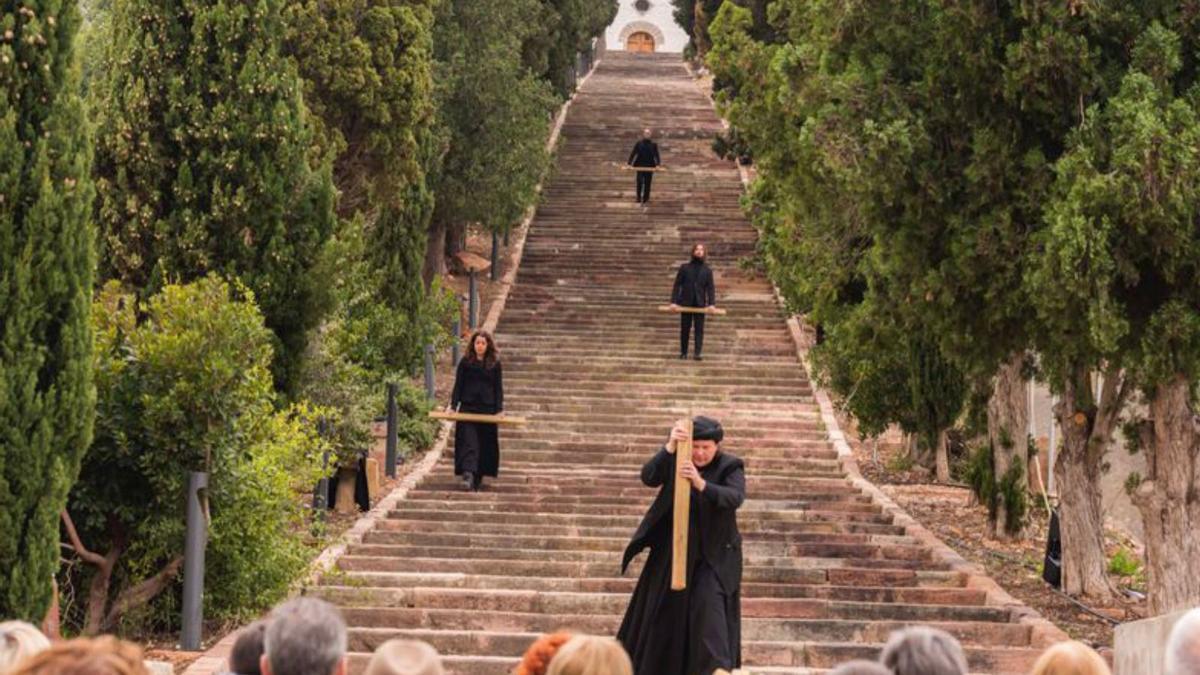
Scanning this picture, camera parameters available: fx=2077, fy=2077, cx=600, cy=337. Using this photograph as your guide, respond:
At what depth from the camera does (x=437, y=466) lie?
21.2 metres

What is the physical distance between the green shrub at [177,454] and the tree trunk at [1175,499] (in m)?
5.93

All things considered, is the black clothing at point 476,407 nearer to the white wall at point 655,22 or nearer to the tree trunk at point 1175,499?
the tree trunk at point 1175,499

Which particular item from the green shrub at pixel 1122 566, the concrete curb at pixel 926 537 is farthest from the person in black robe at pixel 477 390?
the green shrub at pixel 1122 566

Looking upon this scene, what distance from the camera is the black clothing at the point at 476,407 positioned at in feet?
58.3

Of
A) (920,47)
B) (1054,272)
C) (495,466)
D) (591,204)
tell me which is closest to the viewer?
(1054,272)

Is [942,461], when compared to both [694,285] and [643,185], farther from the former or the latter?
[643,185]

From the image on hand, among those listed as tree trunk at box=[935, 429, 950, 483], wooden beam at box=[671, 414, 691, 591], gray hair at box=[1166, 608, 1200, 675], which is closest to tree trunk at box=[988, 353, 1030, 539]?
tree trunk at box=[935, 429, 950, 483]

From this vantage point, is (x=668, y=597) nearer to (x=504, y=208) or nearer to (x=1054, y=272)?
(x=1054, y=272)

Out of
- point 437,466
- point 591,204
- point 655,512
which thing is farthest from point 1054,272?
point 591,204

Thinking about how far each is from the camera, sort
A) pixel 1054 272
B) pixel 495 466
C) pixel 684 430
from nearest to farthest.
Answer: pixel 684 430 < pixel 1054 272 < pixel 495 466

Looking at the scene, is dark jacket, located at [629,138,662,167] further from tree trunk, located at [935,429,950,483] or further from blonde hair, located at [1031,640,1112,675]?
blonde hair, located at [1031,640,1112,675]

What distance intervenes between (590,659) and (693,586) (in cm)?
482

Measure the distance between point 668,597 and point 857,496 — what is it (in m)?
9.89

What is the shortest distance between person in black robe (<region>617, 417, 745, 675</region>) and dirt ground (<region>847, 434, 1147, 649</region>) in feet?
10.9
